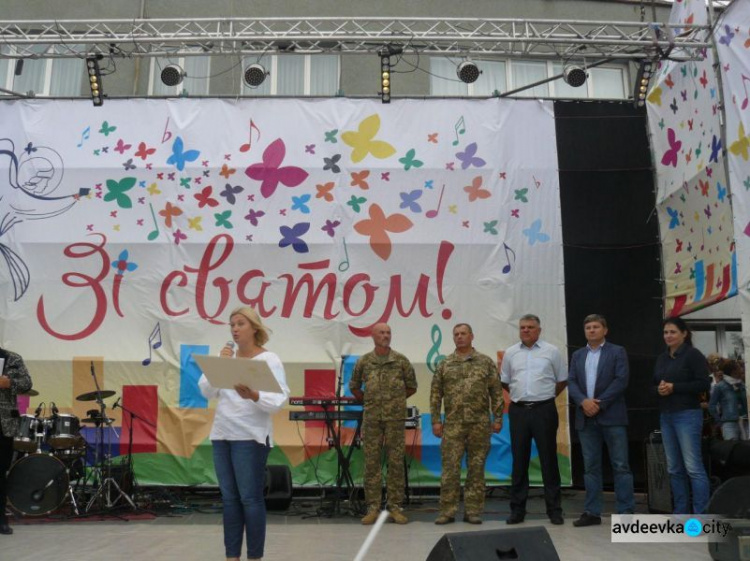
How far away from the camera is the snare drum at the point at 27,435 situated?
20.2 feet

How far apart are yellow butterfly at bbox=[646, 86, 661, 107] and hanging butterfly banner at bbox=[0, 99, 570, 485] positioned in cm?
105

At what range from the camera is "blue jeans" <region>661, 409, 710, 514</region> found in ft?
18.0

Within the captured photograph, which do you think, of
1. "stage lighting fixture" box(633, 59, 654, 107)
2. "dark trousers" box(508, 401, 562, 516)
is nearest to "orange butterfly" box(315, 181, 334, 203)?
"dark trousers" box(508, 401, 562, 516)

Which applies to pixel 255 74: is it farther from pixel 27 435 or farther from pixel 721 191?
pixel 721 191

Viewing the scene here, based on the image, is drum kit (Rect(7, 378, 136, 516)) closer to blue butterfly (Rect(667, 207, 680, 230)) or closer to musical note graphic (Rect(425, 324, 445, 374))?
musical note graphic (Rect(425, 324, 445, 374))

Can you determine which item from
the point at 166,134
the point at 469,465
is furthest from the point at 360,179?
the point at 469,465

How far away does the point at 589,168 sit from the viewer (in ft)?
26.7

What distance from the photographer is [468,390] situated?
602 centimetres

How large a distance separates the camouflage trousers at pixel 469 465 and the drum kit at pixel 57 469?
2.58 meters

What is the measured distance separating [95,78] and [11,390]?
327 centimetres

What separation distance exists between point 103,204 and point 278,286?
1954 millimetres

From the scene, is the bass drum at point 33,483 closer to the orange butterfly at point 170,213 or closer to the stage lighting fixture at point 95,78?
the orange butterfly at point 170,213

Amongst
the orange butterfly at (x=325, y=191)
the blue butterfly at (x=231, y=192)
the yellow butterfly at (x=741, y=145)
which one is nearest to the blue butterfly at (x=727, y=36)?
the yellow butterfly at (x=741, y=145)

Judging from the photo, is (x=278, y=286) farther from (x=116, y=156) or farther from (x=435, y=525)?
(x=435, y=525)
